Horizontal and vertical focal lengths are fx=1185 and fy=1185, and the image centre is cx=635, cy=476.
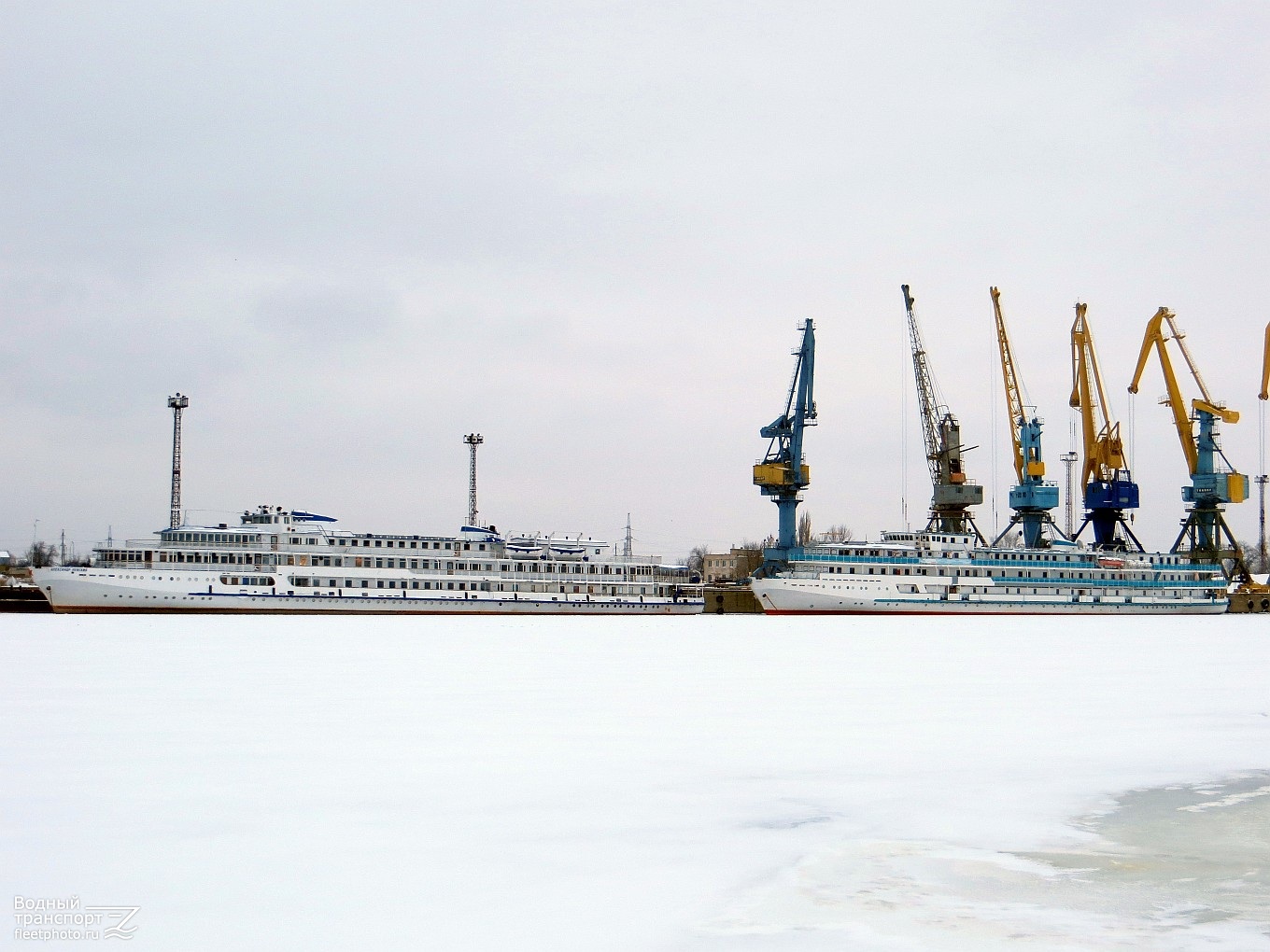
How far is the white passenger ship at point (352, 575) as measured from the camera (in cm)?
8406

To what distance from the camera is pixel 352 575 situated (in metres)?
91.7

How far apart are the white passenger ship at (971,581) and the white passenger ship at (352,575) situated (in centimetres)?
1076

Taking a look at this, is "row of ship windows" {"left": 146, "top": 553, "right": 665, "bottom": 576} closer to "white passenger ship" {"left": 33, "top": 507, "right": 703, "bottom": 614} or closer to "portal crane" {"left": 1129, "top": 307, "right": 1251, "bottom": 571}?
"white passenger ship" {"left": 33, "top": 507, "right": 703, "bottom": 614}

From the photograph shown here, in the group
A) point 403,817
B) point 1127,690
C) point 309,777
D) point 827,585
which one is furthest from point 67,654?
point 827,585

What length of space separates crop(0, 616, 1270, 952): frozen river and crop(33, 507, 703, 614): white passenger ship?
5528 centimetres

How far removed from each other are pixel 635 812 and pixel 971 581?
333ft

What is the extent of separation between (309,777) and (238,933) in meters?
6.90

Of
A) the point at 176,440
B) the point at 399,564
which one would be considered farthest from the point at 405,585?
the point at 176,440

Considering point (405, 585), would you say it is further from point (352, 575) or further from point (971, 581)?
point (971, 581)

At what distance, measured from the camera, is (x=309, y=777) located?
1686cm

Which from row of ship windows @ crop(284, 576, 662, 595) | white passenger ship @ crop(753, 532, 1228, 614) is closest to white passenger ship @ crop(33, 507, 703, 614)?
row of ship windows @ crop(284, 576, 662, 595)

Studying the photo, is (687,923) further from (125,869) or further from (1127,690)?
(1127,690)

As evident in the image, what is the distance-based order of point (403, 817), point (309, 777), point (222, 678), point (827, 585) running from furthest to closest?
point (827, 585) < point (222, 678) < point (309, 777) < point (403, 817)

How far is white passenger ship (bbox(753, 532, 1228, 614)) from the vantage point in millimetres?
106312
